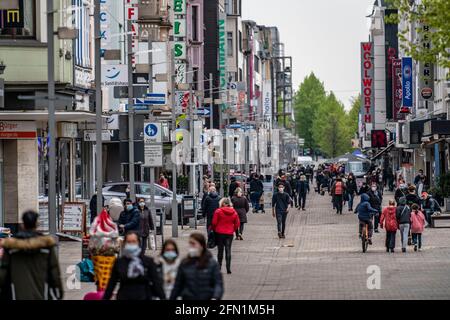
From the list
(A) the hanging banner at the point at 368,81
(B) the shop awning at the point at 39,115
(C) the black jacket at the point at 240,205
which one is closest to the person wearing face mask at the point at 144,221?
(B) the shop awning at the point at 39,115

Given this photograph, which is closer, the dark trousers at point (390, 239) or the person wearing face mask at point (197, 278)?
the person wearing face mask at point (197, 278)

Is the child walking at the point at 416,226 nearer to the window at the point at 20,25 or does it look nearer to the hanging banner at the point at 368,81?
the window at the point at 20,25

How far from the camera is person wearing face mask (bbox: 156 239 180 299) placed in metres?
16.0

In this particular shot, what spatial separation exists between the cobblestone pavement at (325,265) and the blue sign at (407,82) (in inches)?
1316

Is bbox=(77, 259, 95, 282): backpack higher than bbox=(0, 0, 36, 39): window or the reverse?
the reverse

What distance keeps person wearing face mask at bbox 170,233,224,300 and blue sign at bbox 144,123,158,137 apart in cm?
2271

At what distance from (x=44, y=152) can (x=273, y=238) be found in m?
7.46

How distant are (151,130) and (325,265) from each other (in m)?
7.91

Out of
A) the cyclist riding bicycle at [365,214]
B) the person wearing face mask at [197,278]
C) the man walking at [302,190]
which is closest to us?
the person wearing face mask at [197,278]

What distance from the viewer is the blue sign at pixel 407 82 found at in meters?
83.3

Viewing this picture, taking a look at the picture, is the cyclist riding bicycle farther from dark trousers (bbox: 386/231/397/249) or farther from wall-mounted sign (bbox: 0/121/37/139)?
wall-mounted sign (bbox: 0/121/37/139)

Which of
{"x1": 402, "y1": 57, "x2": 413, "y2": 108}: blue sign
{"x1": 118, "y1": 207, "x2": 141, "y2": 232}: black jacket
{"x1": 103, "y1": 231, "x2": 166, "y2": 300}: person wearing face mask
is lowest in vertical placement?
{"x1": 118, "y1": 207, "x2": 141, "y2": 232}: black jacket

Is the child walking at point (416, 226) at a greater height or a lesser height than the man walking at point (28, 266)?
lesser

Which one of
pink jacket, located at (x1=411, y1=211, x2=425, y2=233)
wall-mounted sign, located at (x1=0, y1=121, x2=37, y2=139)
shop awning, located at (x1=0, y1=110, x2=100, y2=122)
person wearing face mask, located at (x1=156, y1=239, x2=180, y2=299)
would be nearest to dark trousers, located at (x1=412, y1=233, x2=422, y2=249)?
pink jacket, located at (x1=411, y1=211, x2=425, y2=233)
